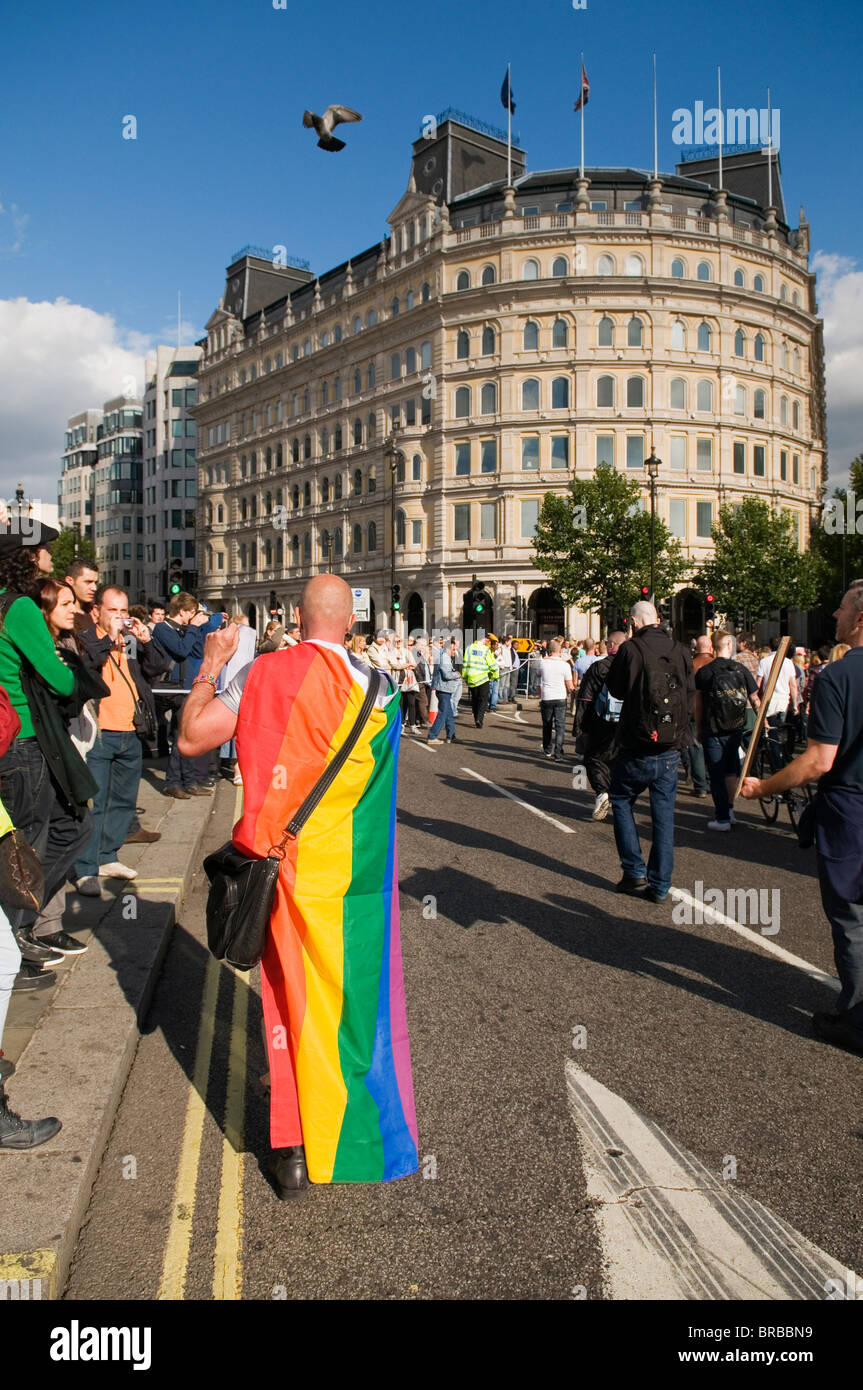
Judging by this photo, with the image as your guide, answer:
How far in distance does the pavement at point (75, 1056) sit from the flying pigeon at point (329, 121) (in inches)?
570

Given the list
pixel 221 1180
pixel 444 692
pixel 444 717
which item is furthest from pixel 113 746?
pixel 444 717

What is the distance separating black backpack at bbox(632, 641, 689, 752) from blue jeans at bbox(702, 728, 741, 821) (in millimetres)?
2956

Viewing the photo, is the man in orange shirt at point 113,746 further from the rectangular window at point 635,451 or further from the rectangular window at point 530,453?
the rectangular window at point 635,451

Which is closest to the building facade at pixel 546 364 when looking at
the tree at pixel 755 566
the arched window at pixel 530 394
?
the arched window at pixel 530 394

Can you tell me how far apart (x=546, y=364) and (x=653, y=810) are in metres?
45.8

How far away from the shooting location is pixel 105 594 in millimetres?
7074

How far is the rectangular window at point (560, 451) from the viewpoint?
49.2 meters

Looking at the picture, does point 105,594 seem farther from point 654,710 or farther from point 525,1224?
point 525,1224

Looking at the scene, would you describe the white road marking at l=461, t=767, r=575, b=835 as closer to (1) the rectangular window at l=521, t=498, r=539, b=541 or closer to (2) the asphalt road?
(2) the asphalt road

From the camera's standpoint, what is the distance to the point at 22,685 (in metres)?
4.64

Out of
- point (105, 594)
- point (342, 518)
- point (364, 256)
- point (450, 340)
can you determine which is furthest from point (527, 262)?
point (105, 594)

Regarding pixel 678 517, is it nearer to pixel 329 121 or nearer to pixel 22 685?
pixel 329 121

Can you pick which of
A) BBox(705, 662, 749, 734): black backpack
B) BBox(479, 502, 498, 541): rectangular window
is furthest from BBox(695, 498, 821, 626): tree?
BBox(705, 662, 749, 734): black backpack

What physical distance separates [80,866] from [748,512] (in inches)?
1728
